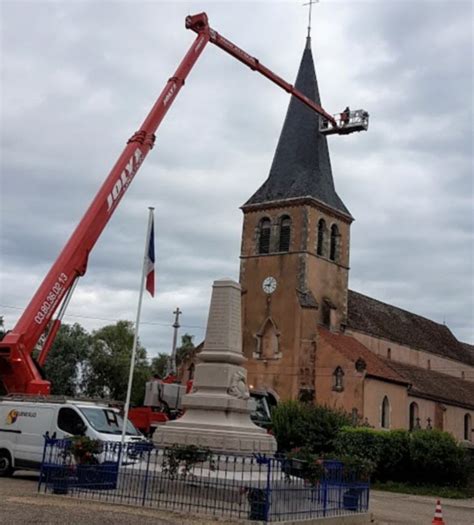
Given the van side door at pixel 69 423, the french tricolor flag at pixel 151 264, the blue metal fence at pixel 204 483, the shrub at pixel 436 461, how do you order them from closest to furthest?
the blue metal fence at pixel 204 483 → the french tricolor flag at pixel 151 264 → the van side door at pixel 69 423 → the shrub at pixel 436 461

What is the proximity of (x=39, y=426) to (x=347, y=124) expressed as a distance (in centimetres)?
2859

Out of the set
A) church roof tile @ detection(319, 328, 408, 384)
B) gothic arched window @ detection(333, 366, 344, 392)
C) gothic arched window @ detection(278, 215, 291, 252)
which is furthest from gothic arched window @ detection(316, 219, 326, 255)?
gothic arched window @ detection(333, 366, 344, 392)

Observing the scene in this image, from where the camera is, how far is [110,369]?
54469mm

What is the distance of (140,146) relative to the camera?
70.0ft

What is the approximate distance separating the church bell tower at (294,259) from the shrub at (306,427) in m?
9.03

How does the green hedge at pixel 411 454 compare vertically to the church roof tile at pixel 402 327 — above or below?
below

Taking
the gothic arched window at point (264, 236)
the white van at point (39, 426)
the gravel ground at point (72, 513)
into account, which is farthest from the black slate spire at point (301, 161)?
the gravel ground at point (72, 513)

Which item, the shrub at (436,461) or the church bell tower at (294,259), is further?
the church bell tower at (294,259)

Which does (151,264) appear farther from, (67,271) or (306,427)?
(306,427)

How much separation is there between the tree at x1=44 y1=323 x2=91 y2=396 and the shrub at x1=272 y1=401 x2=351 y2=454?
26.4 m

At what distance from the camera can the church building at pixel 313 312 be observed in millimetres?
36656

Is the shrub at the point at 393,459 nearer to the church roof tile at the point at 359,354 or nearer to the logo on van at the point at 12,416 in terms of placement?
the church roof tile at the point at 359,354

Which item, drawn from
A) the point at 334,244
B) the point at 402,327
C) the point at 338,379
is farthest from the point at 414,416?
the point at 334,244

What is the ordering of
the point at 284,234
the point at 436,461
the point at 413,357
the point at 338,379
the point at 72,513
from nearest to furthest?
1. the point at 72,513
2. the point at 436,461
3. the point at 338,379
4. the point at 284,234
5. the point at 413,357
